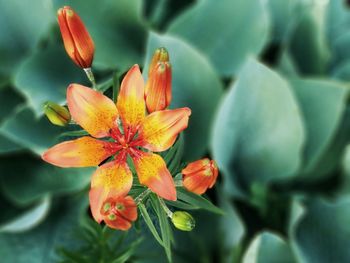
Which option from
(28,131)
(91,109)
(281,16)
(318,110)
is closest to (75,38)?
(91,109)

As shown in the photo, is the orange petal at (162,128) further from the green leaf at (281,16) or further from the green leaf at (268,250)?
the green leaf at (281,16)

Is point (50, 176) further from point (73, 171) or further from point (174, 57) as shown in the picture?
point (174, 57)

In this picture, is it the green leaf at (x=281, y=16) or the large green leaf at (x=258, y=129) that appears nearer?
the large green leaf at (x=258, y=129)

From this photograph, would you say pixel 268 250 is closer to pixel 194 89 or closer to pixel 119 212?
pixel 194 89

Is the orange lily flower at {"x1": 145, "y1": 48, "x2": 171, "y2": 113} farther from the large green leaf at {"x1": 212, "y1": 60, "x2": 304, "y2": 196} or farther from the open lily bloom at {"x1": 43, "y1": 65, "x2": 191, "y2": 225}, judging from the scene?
the large green leaf at {"x1": 212, "y1": 60, "x2": 304, "y2": 196}

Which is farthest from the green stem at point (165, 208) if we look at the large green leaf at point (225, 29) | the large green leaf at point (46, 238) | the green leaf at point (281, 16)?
the green leaf at point (281, 16)

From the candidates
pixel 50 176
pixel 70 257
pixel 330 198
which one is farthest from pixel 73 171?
pixel 330 198
